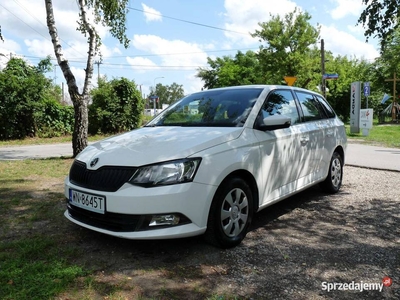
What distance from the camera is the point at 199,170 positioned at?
2852 millimetres

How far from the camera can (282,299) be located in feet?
7.92

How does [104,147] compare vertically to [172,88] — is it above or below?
below

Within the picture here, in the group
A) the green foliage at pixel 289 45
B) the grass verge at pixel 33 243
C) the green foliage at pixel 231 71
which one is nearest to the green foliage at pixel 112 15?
the grass verge at pixel 33 243

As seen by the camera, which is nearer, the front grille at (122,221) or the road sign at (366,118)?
the front grille at (122,221)

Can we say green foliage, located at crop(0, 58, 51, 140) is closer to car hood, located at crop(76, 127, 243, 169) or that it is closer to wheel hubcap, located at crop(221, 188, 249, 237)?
car hood, located at crop(76, 127, 243, 169)

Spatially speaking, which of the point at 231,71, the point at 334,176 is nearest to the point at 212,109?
the point at 334,176

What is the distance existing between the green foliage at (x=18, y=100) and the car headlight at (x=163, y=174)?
15.7 metres

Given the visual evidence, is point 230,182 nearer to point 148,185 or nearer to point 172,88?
point 148,185

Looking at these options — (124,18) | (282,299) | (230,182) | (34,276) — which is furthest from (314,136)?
(124,18)

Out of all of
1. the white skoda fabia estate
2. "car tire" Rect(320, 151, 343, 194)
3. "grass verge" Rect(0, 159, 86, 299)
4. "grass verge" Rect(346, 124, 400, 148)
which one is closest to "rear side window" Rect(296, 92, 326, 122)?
the white skoda fabia estate

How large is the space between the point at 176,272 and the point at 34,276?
3.72 feet

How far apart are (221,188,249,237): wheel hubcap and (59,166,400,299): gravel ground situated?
20cm

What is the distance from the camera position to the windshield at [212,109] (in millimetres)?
→ 3660

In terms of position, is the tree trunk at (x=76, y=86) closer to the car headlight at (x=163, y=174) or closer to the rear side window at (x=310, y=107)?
the rear side window at (x=310, y=107)
